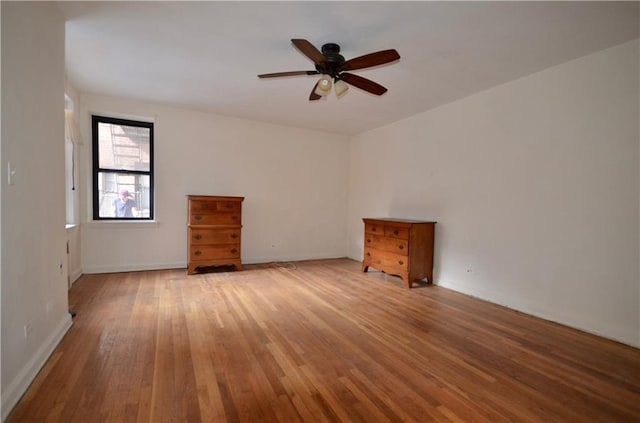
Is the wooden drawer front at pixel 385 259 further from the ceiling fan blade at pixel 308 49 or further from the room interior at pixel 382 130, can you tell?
the ceiling fan blade at pixel 308 49

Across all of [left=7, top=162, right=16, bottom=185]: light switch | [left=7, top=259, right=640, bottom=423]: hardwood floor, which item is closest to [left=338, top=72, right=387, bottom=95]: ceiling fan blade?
[left=7, top=259, right=640, bottom=423]: hardwood floor

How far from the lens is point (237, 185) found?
509 centimetres

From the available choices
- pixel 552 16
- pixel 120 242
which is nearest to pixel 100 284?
pixel 120 242

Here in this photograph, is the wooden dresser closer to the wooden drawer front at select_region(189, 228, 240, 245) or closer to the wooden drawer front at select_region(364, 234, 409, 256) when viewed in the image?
the wooden drawer front at select_region(364, 234, 409, 256)

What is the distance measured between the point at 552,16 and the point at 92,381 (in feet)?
12.4

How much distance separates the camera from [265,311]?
298 centimetres

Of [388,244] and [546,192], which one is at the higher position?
[546,192]

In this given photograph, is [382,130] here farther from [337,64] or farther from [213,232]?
[213,232]

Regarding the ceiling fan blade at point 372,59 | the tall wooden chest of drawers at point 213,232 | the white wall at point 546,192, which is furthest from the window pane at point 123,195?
Answer: the white wall at point 546,192

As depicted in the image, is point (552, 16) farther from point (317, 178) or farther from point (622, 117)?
point (317, 178)

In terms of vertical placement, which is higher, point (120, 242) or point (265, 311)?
point (120, 242)

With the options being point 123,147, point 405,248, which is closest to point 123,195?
point 123,147

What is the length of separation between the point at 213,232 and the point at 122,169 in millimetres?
1604

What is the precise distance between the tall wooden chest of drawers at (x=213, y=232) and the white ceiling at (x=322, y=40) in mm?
1497
